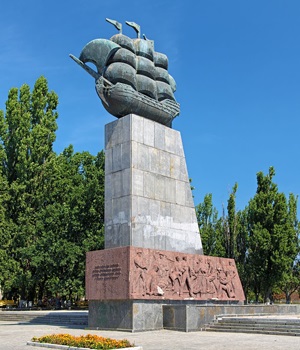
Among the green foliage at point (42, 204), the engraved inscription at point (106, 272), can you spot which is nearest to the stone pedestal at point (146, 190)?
the engraved inscription at point (106, 272)

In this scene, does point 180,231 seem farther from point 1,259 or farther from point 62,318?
point 1,259

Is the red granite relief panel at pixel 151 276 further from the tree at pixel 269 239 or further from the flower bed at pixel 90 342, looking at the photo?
the tree at pixel 269 239

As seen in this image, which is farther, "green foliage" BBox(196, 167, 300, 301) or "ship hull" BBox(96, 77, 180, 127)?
"green foliage" BBox(196, 167, 300, 301)

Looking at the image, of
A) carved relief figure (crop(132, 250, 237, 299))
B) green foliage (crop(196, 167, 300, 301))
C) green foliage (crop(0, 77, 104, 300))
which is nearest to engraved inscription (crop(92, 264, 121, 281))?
carved relief figure (crop(132, 250, 237, 299))

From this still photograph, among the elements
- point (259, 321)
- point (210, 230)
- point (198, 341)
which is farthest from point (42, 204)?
point (198, 341)

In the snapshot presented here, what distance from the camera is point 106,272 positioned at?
14648 millimetres

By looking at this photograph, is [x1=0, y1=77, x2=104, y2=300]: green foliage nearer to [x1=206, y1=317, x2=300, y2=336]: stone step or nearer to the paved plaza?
[x1=206, y1=317, x2=300, y2=336]: stone step

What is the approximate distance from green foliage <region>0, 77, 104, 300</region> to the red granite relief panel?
11.0 meters

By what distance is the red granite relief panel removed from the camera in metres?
14.0

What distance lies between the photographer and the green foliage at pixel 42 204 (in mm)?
26719

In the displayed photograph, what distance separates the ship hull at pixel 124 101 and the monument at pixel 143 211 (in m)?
0.03

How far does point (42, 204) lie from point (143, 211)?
619 inches

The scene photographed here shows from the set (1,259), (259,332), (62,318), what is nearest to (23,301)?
(1,259)

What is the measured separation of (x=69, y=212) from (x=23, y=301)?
21.9ft
